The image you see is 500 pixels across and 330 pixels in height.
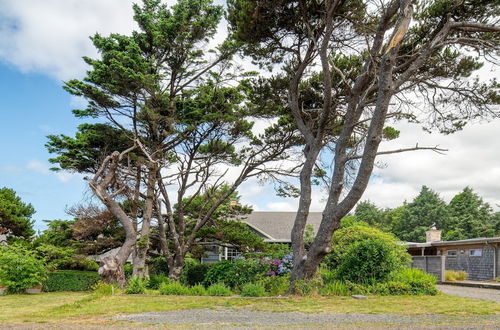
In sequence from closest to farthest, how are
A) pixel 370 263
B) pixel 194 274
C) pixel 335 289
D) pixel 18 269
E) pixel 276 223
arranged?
pixel 335 289 → pixel 370 263 → pixel 18 269 → pixel 194 274 → pixel 276 223

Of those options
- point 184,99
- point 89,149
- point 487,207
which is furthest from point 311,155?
point 487,207

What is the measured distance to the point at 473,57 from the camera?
13055 mm

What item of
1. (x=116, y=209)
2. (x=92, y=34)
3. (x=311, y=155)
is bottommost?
(x=116, y=209)

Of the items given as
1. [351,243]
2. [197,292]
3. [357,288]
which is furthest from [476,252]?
[197,292]

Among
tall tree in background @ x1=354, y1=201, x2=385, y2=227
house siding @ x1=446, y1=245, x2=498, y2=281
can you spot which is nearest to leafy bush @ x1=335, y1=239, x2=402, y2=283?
house siding @ x1=446, y1=245, x2=498, y2=281

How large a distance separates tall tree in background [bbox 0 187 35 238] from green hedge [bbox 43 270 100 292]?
3.49 meters

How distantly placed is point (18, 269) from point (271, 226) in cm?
1663

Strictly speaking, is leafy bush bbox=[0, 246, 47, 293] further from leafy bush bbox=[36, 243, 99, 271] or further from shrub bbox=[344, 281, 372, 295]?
shrub bbox=[344, 281, 372, 295]

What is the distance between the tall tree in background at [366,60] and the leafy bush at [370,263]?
1072 millimetres

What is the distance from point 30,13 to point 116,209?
7965mm

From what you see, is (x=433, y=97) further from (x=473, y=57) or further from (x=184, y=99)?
(x=184, y=99)

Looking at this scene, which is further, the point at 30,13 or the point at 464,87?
the point at 464,87

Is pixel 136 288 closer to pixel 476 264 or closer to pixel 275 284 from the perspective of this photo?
pixel 275 284

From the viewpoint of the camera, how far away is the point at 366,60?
514 inches
